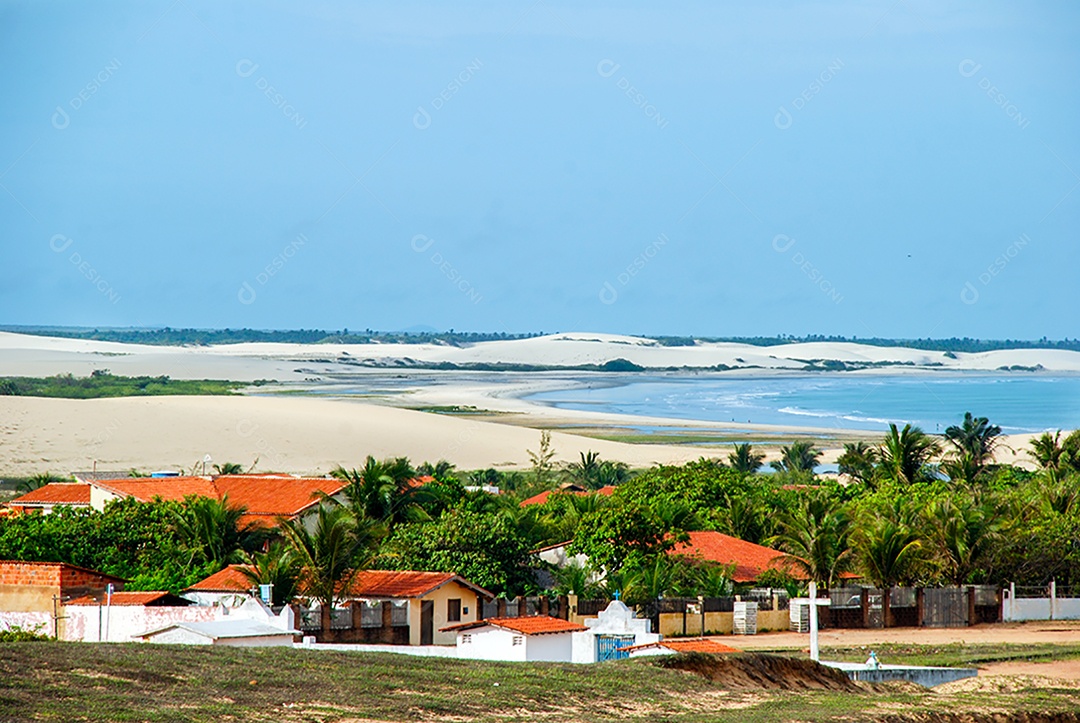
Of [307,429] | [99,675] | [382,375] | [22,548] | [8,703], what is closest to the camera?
[8,703]

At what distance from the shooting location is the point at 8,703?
1574cm

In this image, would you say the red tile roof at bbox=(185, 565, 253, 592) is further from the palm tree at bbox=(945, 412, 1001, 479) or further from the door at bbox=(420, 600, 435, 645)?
the palm tree at bbox=(945, 412, 1001, 479)

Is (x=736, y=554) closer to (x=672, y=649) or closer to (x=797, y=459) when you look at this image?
(x=672, y=649)

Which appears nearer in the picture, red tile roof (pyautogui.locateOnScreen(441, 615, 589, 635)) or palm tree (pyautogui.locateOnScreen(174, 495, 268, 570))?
red tile roof (pyautogui.locateOnScreen(441, 615, 589, 635))

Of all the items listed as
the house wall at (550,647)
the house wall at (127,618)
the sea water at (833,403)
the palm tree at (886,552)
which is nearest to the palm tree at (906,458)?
the palm tree at (886,552)

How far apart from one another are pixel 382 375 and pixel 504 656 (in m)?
171

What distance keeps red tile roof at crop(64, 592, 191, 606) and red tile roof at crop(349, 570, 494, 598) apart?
4782mm

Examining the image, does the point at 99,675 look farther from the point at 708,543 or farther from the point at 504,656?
the point at 708,543

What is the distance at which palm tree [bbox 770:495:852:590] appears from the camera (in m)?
40.4

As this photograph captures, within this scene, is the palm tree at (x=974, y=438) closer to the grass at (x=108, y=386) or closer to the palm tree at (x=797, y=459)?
the palm tree at (x=797, y=459)

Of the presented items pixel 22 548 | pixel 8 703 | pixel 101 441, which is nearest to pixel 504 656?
pixel 8 703

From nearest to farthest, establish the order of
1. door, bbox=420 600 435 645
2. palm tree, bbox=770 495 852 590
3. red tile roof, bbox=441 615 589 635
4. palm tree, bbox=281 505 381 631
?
red tile roof, bbox=441 615 589 635 < palm tree, bbox=281 505 381 631 < door, bbox=420 600 435 645 < palm tree, bbox=770 495 852 590

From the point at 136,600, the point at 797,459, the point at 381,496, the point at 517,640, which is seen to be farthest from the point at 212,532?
the point at 797,459

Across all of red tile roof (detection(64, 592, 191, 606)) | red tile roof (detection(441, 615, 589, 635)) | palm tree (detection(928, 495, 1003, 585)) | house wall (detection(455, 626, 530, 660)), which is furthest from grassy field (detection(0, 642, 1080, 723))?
palm tree (detection(928, 495, 1003, 585))
